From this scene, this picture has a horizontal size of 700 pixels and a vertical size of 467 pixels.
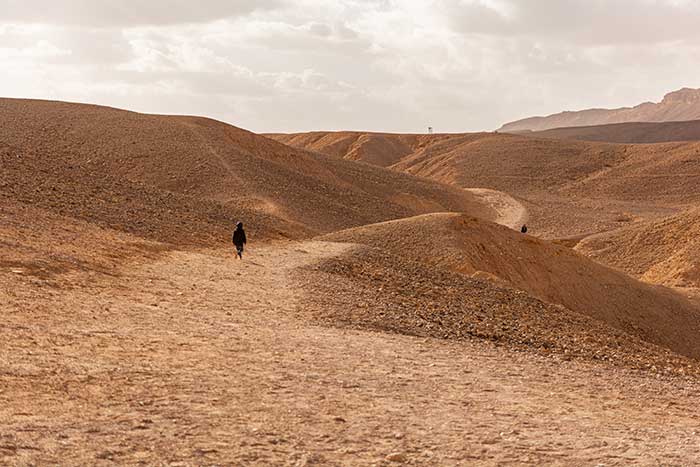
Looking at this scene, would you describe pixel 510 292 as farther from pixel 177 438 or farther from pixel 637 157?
pixel 637 157

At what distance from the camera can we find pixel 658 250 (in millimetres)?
38781

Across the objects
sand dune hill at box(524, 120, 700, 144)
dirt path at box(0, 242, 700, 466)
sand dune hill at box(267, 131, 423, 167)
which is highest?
sand dune hill at box(524, 120, 700, 144)

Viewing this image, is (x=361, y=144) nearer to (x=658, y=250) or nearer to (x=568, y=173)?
(x=568, y=173)

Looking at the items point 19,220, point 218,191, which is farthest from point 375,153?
point 19,220

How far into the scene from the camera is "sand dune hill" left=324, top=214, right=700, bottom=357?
23906mm

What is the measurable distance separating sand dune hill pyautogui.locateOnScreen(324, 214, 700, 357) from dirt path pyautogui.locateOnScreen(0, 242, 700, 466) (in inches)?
440

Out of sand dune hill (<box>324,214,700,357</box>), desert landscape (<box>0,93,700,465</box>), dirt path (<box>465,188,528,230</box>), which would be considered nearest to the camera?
desert landscape (<box>0,93,700,465</box>)

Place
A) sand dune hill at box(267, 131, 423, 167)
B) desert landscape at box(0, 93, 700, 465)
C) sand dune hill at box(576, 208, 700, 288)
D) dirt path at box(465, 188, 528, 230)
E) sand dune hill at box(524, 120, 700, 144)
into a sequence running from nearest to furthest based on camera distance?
desert landscape at box(0, 93, 700, 465) → sand dune hill at box(576, 208, 700, 288) → dirt path at box(465, 188, 528, 230) → sand dune hill at box(267, 131, 423, 167) → sand dune hill at box(524, 120, 700, 144)

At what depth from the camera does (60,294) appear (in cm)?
1314

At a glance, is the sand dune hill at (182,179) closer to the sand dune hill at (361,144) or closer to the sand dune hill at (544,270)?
the sand dune hill at (544,270)

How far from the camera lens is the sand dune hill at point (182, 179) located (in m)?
25.8

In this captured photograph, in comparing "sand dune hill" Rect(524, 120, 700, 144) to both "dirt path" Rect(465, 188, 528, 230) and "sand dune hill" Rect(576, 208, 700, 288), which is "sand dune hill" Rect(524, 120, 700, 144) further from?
"sand dune hill" Rect(576, 208, 700, 288)

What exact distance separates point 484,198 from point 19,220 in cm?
5281

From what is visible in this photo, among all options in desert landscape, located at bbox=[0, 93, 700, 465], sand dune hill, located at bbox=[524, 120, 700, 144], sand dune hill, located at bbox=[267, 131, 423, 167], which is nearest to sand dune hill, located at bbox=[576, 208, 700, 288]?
desert landscape, located at bbox=[0, 93, 700, 465]
